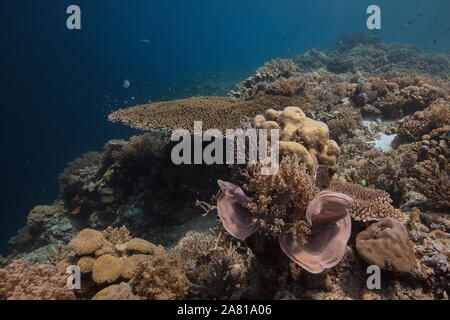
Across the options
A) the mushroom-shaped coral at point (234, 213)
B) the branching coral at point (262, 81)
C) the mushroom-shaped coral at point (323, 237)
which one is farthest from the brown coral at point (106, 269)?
the branching coral at point (262, 81)

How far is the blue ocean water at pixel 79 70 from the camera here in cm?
4950

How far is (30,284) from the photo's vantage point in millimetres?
2803

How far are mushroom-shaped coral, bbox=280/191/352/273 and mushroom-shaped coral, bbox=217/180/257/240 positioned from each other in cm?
45

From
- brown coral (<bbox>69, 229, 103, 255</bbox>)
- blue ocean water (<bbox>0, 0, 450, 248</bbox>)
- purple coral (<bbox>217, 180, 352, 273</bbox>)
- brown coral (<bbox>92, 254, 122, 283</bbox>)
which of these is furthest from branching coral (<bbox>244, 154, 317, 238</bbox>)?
blue ocean water (<bbox>0, 0, 450, 248</bbox>)

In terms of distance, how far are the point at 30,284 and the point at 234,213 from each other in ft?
9.22

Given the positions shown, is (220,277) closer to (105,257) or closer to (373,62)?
(105,257)

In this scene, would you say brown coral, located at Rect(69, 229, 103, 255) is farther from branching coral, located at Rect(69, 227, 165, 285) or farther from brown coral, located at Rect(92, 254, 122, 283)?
brown coral, located at Rect(92, 254, 122, 283)

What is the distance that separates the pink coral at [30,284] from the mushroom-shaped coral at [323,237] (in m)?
2.86

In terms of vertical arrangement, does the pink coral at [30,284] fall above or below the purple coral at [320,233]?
below

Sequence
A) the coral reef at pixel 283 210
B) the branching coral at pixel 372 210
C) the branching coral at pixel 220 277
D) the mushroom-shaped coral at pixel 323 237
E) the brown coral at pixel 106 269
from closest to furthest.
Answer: the mushroom-shaped coral at pixel 323 237
the coral reef at pixel 283 210
the branching coral at pixel 220 277
the brown coral at pixel 106 269
the branching coral at pixel 372 210

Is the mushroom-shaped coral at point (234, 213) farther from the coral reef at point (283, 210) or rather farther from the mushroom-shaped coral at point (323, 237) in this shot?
the mushroom-shaped coral at point (323, 237)

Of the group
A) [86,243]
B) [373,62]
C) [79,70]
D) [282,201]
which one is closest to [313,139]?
[282,201]
